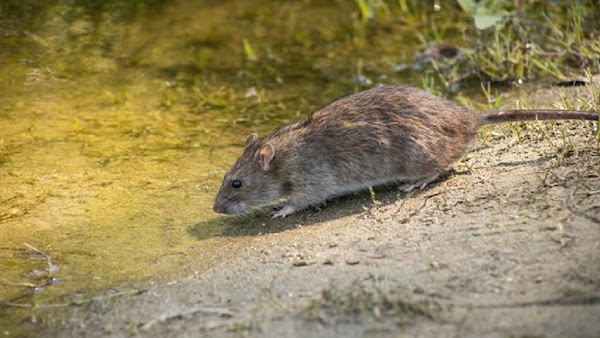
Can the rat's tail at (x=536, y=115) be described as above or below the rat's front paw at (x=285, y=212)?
above

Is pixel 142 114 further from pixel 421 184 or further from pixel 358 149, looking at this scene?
pixel 421 184

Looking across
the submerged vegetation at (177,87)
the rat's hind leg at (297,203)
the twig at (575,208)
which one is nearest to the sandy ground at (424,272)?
the twig at (575,208)

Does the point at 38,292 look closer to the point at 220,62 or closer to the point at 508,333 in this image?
the point at 508,333

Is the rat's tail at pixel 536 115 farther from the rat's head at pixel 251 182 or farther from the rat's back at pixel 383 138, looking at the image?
the rat's head at pixel 251 182

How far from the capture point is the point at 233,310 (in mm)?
4535

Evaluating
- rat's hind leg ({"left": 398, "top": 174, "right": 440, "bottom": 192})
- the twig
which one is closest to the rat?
rat's hind leg ({"left": 398, "top": 174, "right": 440, "bottom": 192})

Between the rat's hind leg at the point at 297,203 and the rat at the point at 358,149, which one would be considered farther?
the rat's hind leg at the point at 297,203

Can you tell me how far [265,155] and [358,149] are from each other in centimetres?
64

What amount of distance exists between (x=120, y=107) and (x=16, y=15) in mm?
2014

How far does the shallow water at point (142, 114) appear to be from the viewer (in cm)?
551

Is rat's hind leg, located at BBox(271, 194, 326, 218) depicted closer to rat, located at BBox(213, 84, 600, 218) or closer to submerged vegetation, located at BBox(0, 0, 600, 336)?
rat, located at BBox(213, 84, 600, 218)

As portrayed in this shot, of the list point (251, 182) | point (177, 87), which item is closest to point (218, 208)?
→ point (251, 182)

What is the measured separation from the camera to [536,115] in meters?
5.71

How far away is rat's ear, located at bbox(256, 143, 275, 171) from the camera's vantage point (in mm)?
6152
